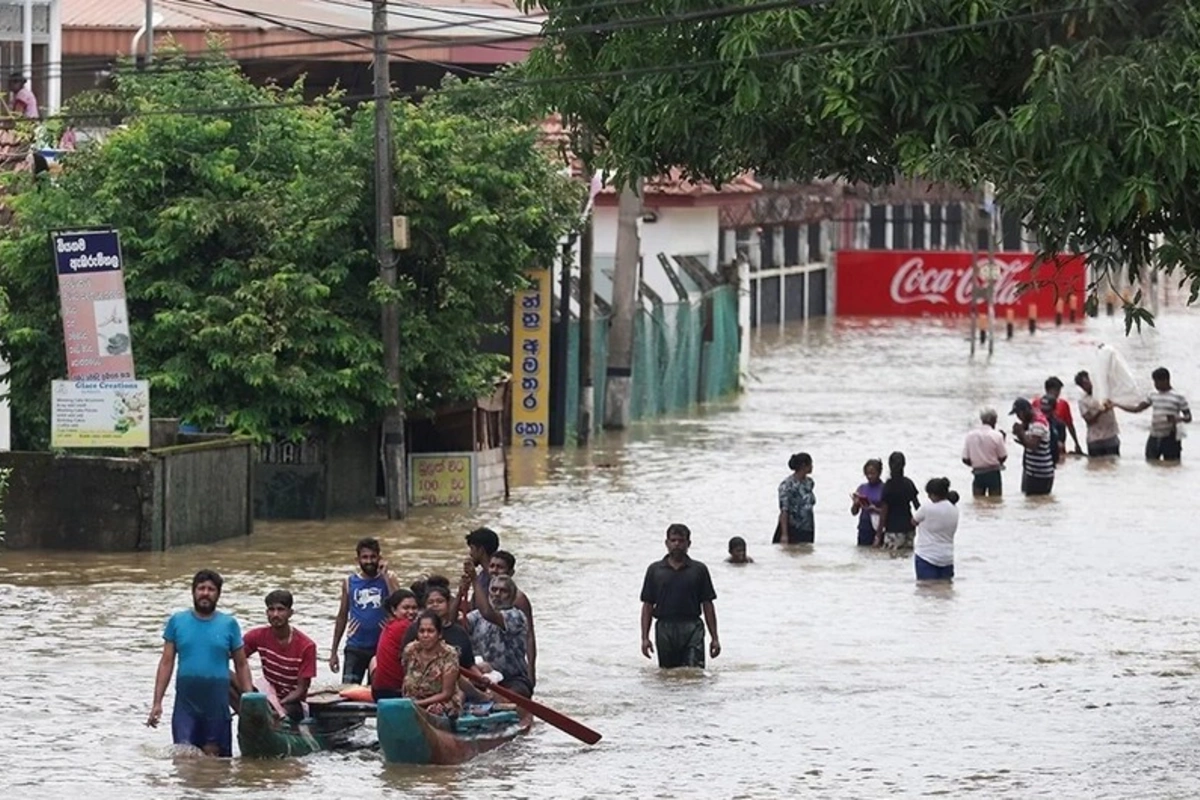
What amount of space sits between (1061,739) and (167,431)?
14.2m

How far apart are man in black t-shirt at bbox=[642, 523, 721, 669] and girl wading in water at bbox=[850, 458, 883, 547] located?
8.95m

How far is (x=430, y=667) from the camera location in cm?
1781

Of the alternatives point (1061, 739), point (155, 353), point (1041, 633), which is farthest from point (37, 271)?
point (1061, 739)

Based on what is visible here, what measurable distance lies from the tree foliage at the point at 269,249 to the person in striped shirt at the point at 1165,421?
403 inches

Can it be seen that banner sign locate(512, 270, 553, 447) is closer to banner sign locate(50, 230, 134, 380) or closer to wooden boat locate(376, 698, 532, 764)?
banner sign locate(50, 230, 134, 380)

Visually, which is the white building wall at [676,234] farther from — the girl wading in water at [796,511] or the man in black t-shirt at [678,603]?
the man in black t-shirt at [678,603]

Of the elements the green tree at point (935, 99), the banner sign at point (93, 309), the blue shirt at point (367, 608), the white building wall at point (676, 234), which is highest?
the white building wall at point (676, 234)

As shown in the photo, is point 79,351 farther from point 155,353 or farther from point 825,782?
point 825,782

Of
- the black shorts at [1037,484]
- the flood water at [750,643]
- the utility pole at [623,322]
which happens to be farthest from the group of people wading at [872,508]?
the utility pole at [623,322]

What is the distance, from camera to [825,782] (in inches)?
689

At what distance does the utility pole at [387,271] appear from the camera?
32469 millimetres

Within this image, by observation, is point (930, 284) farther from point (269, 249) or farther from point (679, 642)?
point (679, 642)

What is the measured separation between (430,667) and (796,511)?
13024 mm

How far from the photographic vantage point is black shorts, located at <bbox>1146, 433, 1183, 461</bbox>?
4031 cm
